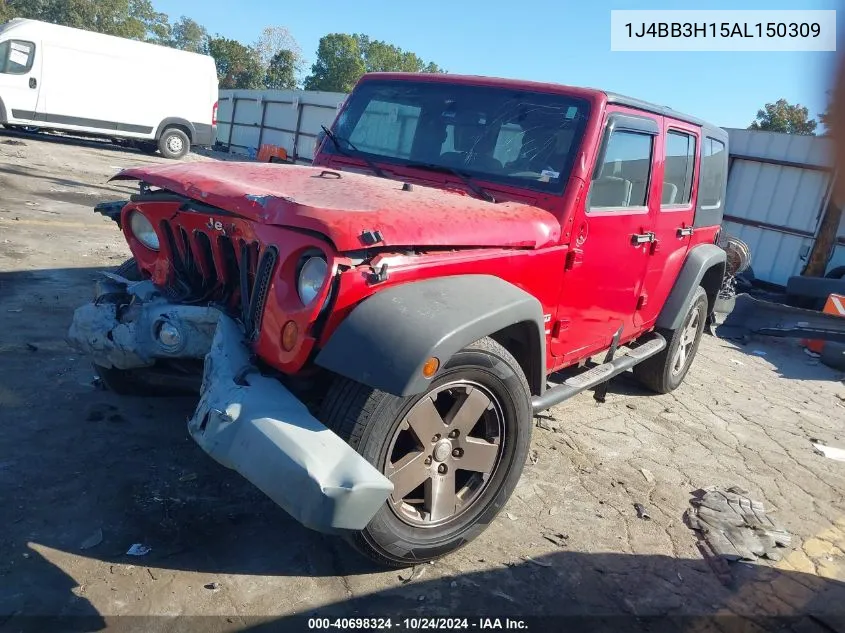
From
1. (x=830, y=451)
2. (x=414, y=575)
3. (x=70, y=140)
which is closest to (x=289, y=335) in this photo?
(x=414, y=575)

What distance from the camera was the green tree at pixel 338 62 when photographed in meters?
60.6

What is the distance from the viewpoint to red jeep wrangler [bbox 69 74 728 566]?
2318 millimetres

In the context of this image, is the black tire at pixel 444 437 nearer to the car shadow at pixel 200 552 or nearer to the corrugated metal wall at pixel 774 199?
the car shadow at pixel 200 552

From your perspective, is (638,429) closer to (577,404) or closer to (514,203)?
(577,404)

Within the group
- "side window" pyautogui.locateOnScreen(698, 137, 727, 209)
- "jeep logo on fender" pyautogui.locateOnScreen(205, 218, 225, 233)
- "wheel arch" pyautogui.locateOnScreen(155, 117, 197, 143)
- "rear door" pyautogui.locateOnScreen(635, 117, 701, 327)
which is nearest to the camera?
"jeep logo on fender" pyautogui.locateOnScreen(205, 218, 225, 233)

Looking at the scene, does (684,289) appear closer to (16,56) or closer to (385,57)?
(16,56)

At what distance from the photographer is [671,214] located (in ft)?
15.0

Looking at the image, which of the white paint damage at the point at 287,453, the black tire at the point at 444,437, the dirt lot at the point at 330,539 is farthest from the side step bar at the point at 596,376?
the white paint damage at the point at 287,453

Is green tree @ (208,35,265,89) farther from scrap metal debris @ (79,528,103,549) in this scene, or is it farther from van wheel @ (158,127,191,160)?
scrap metal debris @ (79,528,103,549)

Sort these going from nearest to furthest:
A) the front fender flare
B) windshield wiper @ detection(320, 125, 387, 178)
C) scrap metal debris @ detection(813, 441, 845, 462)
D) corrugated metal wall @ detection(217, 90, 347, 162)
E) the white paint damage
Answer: the white paint damage, the front fender flare, windshield wiper @ detection(320, 125, 387, 178), scrap metal debris @ detection(813, 441, 845, 462), corrugated metal wall @ detection(217, 90, 347, 162)

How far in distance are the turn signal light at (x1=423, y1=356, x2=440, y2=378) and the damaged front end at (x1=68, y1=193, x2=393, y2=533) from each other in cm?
37

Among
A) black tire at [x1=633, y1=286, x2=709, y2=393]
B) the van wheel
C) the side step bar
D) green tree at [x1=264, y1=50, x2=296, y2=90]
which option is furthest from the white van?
green tree at [x1=264, y1=50, x2=296, y2=90]

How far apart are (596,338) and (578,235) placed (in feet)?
2.78

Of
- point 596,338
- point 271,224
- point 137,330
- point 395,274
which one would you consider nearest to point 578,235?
point 596,338
